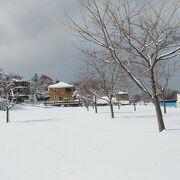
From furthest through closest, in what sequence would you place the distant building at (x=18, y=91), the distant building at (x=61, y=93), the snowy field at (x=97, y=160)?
the distant building at (x=61, y=93) → the distant building at (x=18, y=91) → the snowy field at (x=97, y=160)

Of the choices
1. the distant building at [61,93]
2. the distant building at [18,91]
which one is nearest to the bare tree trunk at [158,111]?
the distant building at [18,91]

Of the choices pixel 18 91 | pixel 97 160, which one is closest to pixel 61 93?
pixel 18 91

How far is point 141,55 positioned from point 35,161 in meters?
7.83

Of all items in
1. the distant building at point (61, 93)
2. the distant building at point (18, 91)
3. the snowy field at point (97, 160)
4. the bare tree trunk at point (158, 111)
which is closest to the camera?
the snowy field at point (97, 160)

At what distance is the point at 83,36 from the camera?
18172mm

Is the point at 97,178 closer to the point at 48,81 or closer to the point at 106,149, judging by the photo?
the point at 106,149

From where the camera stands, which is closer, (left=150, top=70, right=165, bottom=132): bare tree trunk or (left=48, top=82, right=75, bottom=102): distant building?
(left=150, top=70, right=165, bottom=132): bare tree trunk

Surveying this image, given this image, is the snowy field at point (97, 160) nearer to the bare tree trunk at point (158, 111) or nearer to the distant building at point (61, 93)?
the bare tree trunk at point (158, 111)

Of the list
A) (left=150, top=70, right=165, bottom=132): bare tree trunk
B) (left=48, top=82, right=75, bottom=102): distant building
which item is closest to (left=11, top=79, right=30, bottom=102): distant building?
(left=48, top=82, right=75, bottom=102): distant building

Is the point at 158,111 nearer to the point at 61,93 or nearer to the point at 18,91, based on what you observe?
the point at 18,91

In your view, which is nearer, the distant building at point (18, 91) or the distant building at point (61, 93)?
the distant building at point (18, 91)

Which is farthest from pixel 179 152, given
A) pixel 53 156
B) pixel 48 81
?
pixel 48 81

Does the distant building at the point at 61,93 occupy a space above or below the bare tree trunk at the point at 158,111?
above

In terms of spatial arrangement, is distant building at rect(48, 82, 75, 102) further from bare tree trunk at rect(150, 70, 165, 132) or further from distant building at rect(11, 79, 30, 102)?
bare tree trunk at rect(150, 70, 165, 132)
